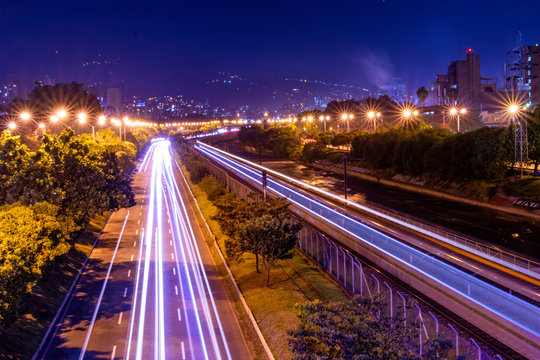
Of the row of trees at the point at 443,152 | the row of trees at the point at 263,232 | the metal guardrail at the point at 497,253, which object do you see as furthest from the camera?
the row of trees at the point at 443,152

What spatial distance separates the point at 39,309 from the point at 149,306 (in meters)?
4.21

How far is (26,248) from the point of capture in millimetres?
13453

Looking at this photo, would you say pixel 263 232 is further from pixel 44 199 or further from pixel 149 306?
pixel 44 199

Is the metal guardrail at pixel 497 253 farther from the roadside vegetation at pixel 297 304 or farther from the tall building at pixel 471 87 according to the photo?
the tall building at pixel 471 87

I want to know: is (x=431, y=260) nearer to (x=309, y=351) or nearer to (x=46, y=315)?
(x=309, y=351)

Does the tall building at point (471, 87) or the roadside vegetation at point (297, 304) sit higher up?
the tall building at point (471, 87)

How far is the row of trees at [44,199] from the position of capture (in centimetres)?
1271

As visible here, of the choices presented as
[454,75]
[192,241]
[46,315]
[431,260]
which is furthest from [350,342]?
[454,75]

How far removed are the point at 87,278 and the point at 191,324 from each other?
348 inches

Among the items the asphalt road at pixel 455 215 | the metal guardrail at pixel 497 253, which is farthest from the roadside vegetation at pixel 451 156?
the metal guardrail at pixel 497 253

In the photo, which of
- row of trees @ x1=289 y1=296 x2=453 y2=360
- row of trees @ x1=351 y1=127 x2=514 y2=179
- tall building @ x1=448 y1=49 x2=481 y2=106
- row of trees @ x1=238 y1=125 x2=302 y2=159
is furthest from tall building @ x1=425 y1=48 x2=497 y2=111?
row of trees @ x1=289 y1=296 x2=453 y2=360

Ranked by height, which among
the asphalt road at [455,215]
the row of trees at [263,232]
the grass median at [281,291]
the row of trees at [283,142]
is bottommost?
the grass median at [281,291]

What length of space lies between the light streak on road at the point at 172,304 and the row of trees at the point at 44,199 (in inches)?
152

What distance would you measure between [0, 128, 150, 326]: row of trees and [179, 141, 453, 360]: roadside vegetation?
7264mm
